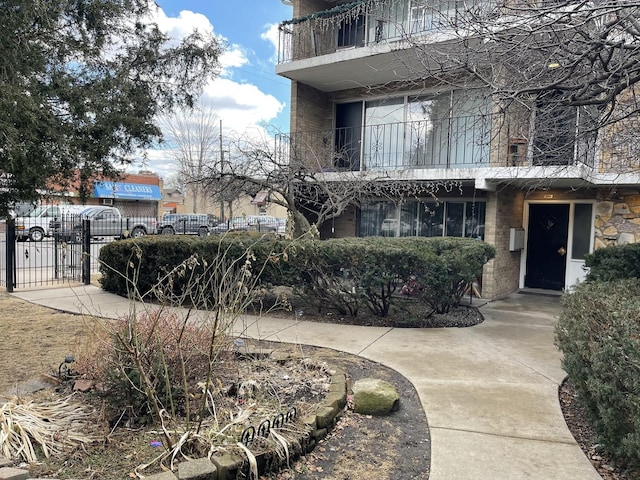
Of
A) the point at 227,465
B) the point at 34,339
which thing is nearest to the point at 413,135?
the point at 34,339

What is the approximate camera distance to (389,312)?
8.35m

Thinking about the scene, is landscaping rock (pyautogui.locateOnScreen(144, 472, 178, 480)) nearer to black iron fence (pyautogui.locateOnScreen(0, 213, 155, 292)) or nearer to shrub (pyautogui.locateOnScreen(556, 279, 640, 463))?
shrub (pyautogui.locateOnScreen(556, 279, 640, 463))

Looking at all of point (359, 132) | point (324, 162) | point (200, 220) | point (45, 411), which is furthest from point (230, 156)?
point (200, 220)

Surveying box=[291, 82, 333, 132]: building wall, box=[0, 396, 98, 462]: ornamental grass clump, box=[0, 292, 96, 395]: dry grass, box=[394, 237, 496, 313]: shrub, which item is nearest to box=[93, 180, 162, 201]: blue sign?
box=[291, 82, 333, 132]: building wall

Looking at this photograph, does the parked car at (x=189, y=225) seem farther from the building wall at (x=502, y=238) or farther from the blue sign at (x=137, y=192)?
the building wall at (x=502, y=238)

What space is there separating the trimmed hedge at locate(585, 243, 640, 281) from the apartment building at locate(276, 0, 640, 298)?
5.57 feet

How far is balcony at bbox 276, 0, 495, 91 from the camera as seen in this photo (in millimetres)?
10484

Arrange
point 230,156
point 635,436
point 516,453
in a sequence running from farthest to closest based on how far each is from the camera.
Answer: point 230,156 < point 516,453 < point 635,436

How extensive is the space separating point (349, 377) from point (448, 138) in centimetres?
748

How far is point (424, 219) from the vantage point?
12.1m

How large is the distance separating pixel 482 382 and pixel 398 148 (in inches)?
312

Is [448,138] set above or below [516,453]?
above

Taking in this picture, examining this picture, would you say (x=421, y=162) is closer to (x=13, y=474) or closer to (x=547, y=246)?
(x=547, y=246)

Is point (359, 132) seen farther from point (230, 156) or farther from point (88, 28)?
point (88, 28)
